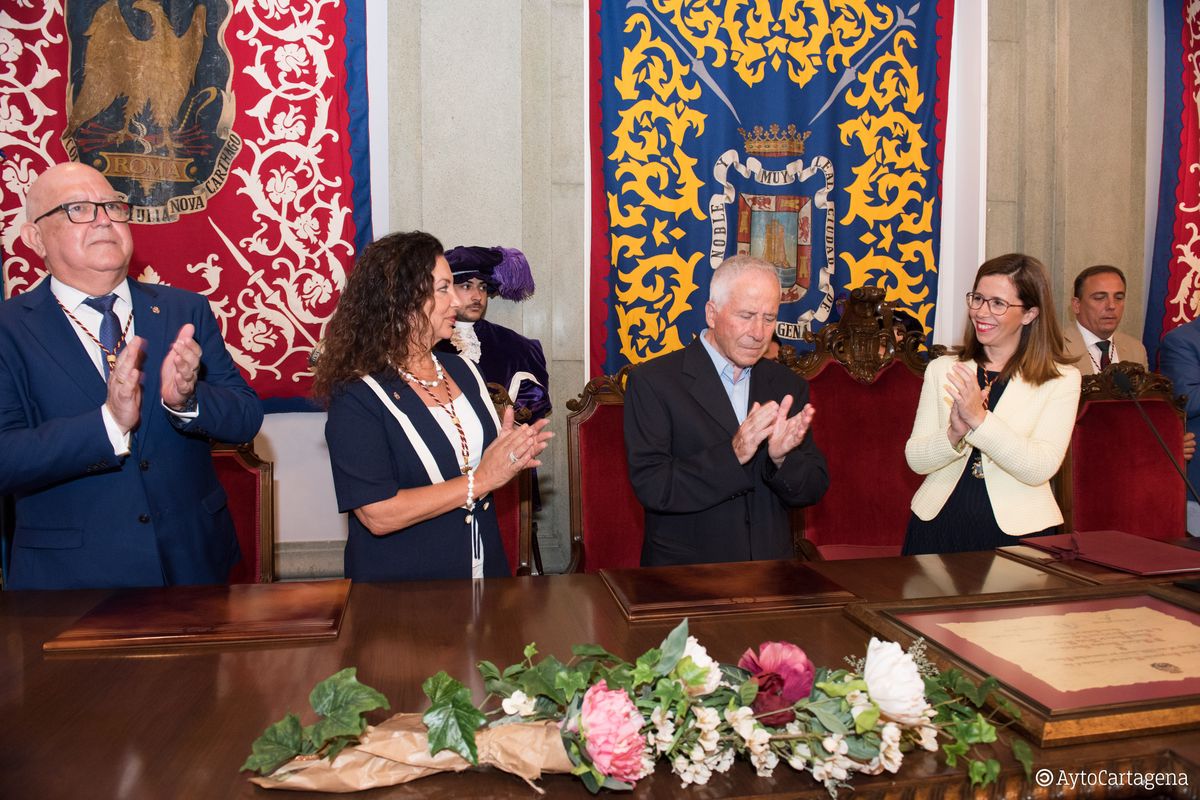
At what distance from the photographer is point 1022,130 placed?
4.77m

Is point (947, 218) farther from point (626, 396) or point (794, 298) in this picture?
point (626, 396)

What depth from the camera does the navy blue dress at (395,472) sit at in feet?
6.99

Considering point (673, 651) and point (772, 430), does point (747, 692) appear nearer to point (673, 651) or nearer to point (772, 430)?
point (673, 651)

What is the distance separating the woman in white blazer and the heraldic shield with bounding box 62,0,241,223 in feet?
10.7

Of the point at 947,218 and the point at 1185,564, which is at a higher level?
the point at 947,218

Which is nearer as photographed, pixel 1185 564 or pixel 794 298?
pixel 1185 564

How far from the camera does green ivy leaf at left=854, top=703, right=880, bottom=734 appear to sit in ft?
3.30

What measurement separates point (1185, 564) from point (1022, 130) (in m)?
3.50

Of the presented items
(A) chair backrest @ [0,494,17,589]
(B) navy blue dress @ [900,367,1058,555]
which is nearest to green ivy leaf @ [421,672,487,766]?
(B) navy blue dress @ [900,367,1058,555]

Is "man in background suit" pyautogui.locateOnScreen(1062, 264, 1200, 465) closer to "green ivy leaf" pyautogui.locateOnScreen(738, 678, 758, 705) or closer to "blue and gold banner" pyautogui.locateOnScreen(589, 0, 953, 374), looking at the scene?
"blue and gold banner" pyautogui.locateOnScreen(589, 0, 953, 374)

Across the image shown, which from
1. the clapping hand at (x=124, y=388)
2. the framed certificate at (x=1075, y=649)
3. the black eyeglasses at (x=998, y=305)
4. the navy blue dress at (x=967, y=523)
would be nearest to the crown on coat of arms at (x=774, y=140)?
the black eyeglasses at (x=998, y=305)

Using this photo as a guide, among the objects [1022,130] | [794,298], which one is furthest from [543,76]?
[1022,130]

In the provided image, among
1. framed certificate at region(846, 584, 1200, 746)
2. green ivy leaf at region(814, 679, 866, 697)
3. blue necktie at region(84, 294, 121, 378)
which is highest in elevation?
blue necktie at region(84, 294, 121, 378)

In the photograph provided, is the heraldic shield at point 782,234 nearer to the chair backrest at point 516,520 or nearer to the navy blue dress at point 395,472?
the chair backrest at point 516,520
